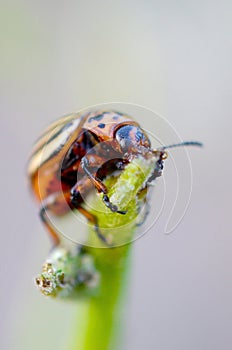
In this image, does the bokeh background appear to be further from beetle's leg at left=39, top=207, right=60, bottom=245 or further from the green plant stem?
the green plant stem

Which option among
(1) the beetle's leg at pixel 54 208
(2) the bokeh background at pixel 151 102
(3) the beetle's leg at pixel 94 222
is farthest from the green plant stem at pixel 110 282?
(2) the bokeh background at pixel 151 102

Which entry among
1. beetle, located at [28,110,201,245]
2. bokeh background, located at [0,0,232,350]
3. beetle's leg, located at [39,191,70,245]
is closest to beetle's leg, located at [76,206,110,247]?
beetle, located at [28,110,201,245]

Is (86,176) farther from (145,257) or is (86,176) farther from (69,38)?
(69,38)

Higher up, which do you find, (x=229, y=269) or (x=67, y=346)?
(x=67, y=346)

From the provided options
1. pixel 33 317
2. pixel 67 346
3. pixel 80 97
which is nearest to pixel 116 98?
pixel 80 97

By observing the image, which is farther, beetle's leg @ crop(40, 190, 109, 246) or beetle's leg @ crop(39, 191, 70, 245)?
beetle's leg @ crop(39, 191, 70, 245)

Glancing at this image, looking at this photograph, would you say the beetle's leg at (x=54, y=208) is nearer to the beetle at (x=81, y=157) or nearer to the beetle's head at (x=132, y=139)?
the beetle at (x=81, y=157)
